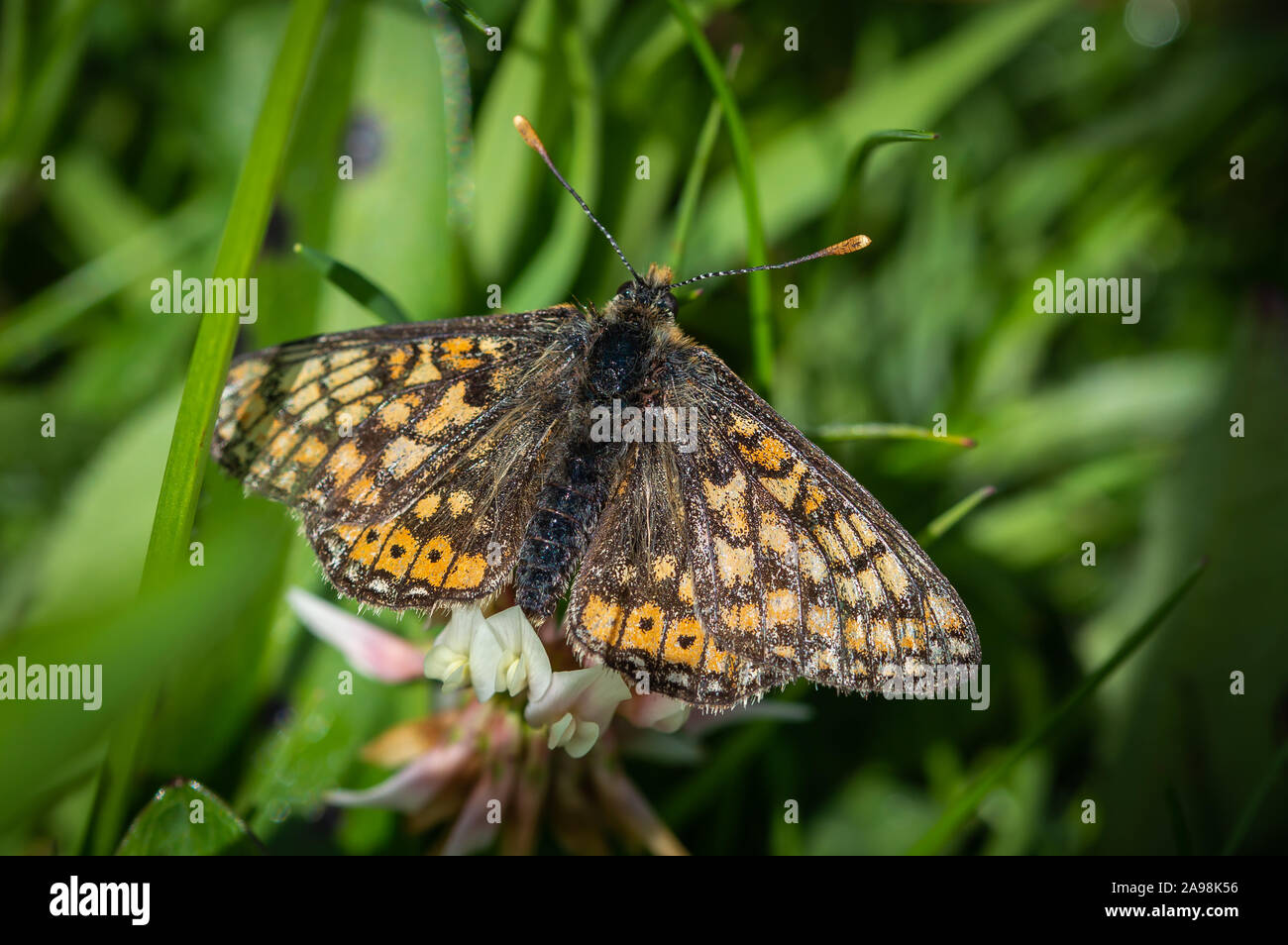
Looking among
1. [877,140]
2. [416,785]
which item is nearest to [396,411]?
[416,785]

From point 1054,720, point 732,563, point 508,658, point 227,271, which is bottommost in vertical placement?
point 1054,720

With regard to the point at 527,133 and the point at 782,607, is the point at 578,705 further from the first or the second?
the point at 527,133

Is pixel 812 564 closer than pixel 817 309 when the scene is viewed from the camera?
Yes

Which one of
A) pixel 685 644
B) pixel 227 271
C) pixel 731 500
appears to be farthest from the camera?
pixel 731 500

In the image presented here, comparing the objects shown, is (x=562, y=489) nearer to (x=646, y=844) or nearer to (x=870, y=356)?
(x=646, y=844)

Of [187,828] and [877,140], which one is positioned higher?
[877,140]
